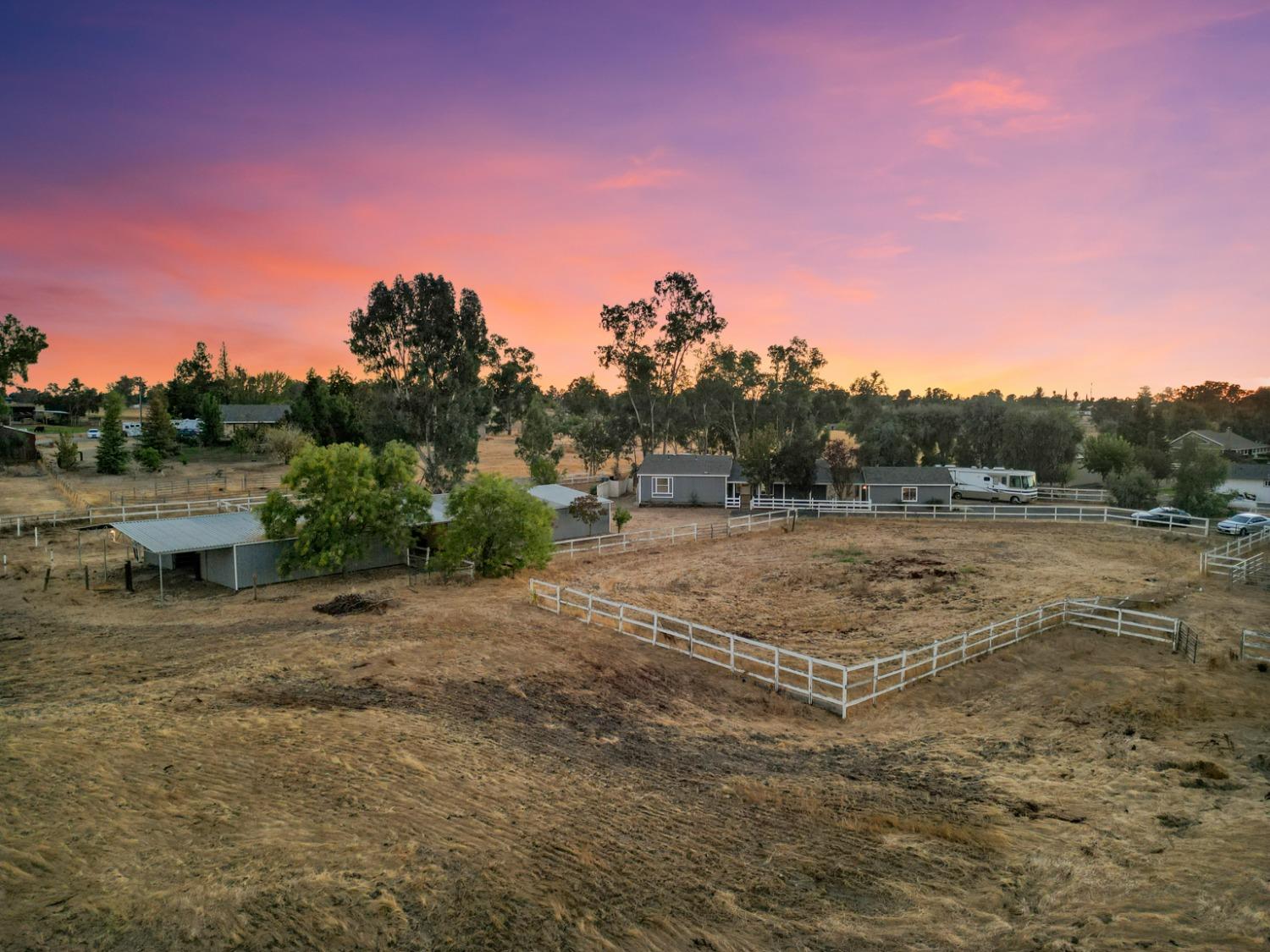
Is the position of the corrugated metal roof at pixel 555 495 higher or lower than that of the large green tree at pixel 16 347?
lower

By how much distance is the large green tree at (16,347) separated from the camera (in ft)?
180

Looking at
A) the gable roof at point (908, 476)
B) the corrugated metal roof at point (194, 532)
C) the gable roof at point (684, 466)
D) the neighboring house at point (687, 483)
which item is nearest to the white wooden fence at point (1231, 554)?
the gable roof at point (908, 476)

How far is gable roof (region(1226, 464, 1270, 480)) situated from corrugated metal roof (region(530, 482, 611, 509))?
53.5 meters

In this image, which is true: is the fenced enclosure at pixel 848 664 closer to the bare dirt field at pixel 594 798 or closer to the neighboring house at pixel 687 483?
the bare dirt field at pixel 594 798

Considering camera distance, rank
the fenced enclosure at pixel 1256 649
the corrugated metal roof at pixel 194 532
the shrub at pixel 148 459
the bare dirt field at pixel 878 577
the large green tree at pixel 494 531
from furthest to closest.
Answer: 1. the shrub at pixel 148 459
2. the large green tree at pixel 494 531
3. the corrugated metal roof at pixel 194 532
4. the bare dirt field at pixel 878 577
5. the fenced enclosure at pixel 1256 649

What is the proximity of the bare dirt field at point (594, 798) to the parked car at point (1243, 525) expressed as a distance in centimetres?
2486

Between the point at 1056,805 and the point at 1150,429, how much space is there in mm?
75641

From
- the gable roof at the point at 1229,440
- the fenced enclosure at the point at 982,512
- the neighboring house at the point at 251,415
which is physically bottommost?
the fenced enclosure at the point at 982,512

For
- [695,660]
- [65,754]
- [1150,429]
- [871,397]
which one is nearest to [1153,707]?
[695,660]

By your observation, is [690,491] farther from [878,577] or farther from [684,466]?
[878,577]

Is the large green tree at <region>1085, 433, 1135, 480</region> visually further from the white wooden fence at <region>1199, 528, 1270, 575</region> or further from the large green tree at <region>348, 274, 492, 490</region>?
the large green tree at <region>348, 274, 492, 490</region>

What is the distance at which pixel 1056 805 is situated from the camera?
9336 millimetres


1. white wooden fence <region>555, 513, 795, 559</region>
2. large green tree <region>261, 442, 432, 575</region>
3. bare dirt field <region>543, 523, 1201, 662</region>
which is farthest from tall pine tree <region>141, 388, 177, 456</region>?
bare dirt field <region>543, 523, 1201, 662</region>

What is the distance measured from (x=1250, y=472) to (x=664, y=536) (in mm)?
52779
